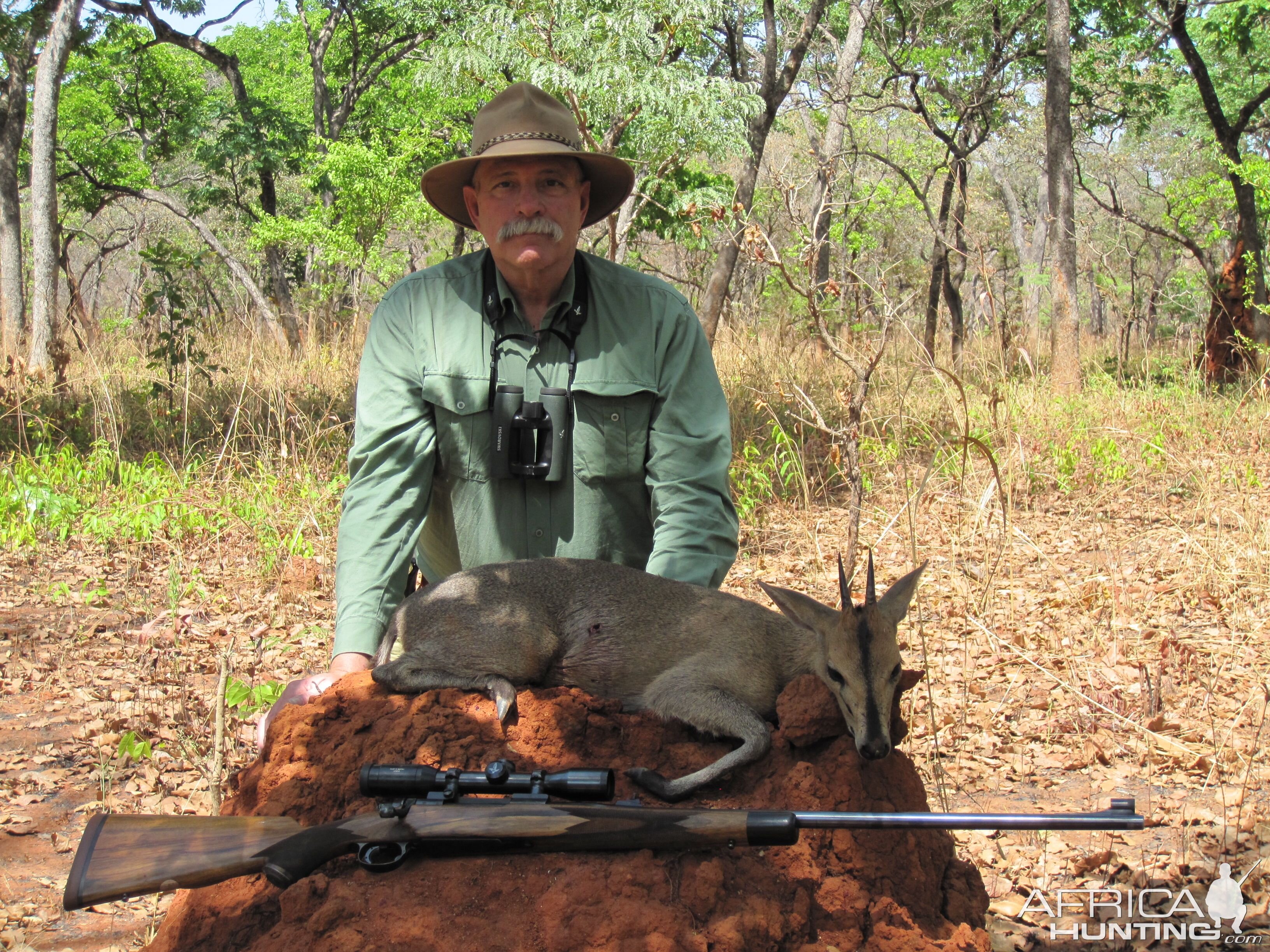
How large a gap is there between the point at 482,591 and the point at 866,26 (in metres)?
14.4

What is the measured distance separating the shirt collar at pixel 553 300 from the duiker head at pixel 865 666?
1.73 meters

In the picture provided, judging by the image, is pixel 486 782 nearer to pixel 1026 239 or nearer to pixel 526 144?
pixel 526 144

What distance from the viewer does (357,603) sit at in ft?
12.5

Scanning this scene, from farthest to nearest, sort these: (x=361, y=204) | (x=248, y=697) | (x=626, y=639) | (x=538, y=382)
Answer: (x=361, y=204) → (x=248, y=697) → (x=538, y=382) → (x=626, y=639)

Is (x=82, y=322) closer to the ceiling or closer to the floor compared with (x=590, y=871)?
closer to the ceiling

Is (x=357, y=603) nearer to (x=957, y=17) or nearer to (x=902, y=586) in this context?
(x=902, y=586)

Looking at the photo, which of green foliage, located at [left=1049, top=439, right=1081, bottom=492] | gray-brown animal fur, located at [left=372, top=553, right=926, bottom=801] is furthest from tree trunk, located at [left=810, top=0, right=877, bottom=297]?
gray-brown animal fur, located at [left=372, top=553, right=926, bottom=801]

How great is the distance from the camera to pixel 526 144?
415 cm

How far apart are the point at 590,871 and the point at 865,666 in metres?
0.90

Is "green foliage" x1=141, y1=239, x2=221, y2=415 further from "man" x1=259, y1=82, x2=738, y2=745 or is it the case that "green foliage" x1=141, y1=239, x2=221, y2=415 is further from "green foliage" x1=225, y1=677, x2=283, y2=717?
"man" x1=259, y1=82, x2=738, y2=745

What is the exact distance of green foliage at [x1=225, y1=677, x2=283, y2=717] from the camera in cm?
476

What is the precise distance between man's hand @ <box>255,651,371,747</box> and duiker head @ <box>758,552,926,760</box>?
1.49 m

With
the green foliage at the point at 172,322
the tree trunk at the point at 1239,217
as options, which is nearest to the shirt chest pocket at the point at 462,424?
the green foliage at the point at 172,322

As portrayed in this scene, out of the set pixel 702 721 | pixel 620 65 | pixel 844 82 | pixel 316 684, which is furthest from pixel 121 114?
pixel 702 721
